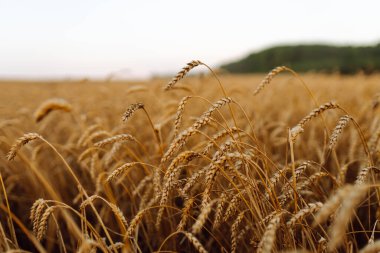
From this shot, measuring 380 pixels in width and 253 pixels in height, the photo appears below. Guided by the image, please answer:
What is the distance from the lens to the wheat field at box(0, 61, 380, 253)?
0.99 meters

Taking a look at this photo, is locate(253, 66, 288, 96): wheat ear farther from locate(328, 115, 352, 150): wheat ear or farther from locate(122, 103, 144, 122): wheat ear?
locate(122, 103, 144, 122): wheat ear

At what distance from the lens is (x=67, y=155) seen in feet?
9.90

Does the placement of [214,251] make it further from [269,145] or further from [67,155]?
[67,155]

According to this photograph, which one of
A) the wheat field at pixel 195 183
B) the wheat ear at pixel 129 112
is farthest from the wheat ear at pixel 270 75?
the wheat ear at pixel 129 112

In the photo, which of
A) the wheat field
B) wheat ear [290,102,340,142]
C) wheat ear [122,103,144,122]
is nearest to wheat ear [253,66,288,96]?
the wheat field

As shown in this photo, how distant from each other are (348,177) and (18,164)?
2359 mm

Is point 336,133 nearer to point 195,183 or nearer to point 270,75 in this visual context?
point 270,75

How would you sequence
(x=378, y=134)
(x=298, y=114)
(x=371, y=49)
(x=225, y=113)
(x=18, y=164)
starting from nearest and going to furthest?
(x=378, y=134) < (x=18, y=164) < (x=298, y=114) < (x=225, y=113) < (x=371, y=49)

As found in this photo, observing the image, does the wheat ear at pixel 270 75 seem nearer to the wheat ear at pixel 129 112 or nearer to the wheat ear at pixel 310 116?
the wheat ear at pixel 310 116

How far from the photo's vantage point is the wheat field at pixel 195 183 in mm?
992

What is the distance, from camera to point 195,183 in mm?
1704

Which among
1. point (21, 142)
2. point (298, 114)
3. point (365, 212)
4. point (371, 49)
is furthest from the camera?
point (371, 49)

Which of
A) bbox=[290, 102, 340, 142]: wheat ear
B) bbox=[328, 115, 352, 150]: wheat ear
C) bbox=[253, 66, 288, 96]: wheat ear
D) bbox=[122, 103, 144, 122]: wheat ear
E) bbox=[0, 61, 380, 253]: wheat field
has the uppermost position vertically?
bbox=[253, 66, 288, 96]: wheat ear

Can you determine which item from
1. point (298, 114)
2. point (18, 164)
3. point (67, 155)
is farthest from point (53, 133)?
point (298, 114)
